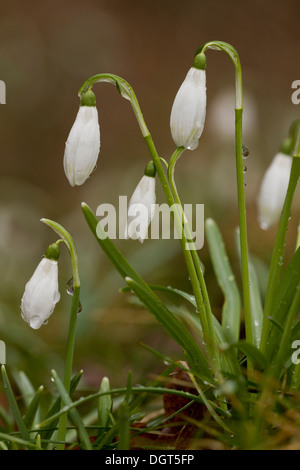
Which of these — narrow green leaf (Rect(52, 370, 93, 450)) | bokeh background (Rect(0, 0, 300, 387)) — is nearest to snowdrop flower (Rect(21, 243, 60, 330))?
narrow green leaf (Rect(52, 370, 93, 450))

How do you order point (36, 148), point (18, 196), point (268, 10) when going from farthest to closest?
1. point (268, 10)
2. point (36, 148)
3. point (18, 196)

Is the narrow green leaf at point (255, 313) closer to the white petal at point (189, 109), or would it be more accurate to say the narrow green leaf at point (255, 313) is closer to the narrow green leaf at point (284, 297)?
the narrow green leaf at point (284, 297)

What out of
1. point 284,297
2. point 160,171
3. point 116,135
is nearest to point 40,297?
point 160,171

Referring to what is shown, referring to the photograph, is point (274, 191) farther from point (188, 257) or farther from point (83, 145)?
point (83, 145)
